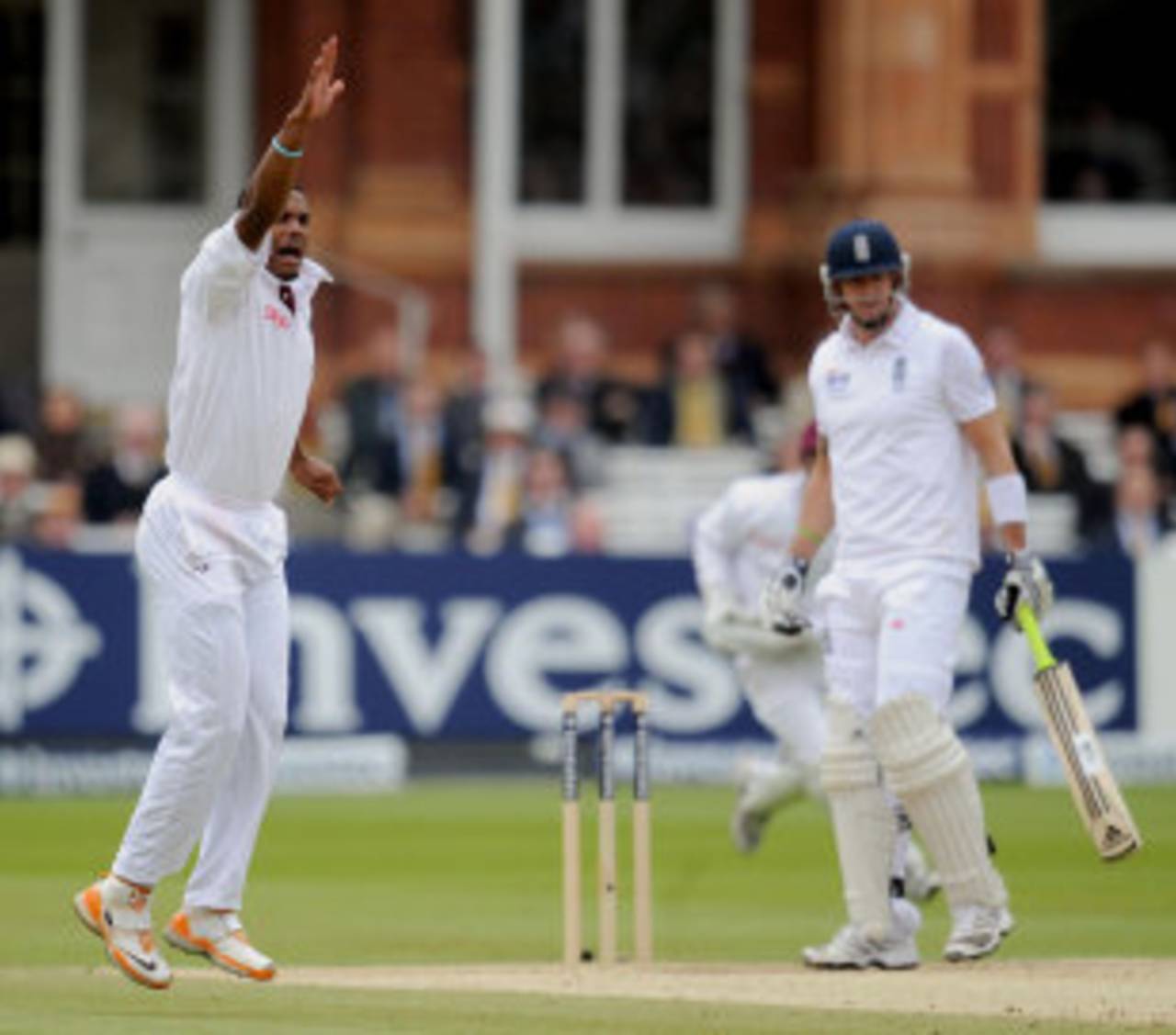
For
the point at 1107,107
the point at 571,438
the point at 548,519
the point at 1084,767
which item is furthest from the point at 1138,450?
the point at 1084,767

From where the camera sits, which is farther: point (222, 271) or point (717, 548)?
point (717, 548)

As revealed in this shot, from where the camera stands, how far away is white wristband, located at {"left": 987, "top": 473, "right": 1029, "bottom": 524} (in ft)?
39.2

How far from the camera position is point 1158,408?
75.0ft

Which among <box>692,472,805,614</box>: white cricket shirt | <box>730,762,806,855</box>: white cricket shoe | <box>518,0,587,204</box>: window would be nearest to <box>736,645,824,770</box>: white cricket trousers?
<box>730,762,806,855</box>: white cricket shoe

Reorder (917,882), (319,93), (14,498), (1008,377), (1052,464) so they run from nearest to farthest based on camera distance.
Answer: (319,93) → (917,882) → (14,498) → (1052,464) → (1008,377)

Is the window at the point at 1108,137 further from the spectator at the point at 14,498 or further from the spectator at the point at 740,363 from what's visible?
the spectator at the point at 14,498

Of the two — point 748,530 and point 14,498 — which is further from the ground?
point 748,530

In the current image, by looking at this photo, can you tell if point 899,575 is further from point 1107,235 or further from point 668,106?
point 668,106

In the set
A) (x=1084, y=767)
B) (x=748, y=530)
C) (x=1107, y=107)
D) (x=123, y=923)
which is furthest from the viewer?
(x=1107, y=107)

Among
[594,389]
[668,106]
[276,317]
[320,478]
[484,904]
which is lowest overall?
[484,904]

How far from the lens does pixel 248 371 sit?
10555 millimetres

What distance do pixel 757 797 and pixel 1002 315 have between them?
33.9ft

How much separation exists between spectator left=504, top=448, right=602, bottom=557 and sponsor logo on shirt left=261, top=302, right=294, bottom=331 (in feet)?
34.0

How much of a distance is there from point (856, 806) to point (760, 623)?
266 centimetres
